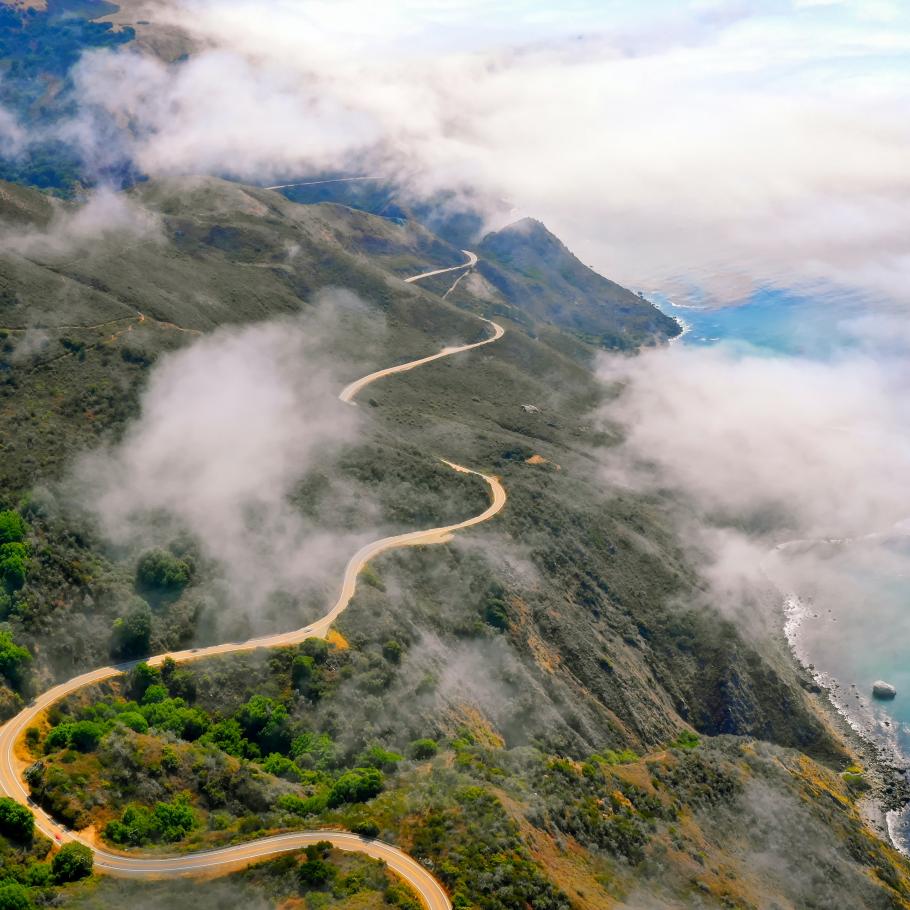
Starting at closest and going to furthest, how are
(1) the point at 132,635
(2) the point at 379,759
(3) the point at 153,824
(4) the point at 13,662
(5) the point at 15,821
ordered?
(5) the point at 15,821 < (3) the point at 153,824 < (4) the point at 13,662 < (2) the point at 379,759 < (1) the point at 132,635

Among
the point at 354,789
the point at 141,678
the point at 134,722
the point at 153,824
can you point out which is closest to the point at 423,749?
the point at 354,789

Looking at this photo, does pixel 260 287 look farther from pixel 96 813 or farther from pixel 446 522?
pixel 96 813

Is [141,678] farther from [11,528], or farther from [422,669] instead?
[422,669]

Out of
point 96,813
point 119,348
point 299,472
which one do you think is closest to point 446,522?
point 299,472

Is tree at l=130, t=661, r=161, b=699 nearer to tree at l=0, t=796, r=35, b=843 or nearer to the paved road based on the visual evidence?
tree at l=0, t=796, r=35, b=843

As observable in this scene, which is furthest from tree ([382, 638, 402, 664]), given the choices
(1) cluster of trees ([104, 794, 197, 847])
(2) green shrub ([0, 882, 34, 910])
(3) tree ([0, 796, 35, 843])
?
(2) green shrub ([0, 882, 34, 910])

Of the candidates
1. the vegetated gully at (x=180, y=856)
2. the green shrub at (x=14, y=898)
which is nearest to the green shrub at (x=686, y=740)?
the vegetated gully at (x=180, y=856)
